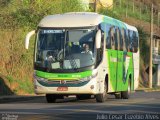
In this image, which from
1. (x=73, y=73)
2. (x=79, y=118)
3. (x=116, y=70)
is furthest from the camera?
(x=116, y=70)

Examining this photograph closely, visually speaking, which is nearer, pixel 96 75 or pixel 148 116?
pixel 148 116

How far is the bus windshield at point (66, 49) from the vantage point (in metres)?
26.5

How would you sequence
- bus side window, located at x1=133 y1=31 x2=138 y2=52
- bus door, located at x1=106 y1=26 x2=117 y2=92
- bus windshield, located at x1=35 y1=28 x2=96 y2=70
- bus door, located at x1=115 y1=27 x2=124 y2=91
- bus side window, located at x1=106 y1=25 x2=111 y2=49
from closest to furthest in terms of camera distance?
bus windshield, located at x1=35 y1=28 x2=96 y2=70 → bus side window, located at x1=106 y1=25 x2=111 y2=49 → bus door, located at x1=106 y1=26 x2=117 y2=92 → bus door, located at x1=115 y1=27 x2=124 y2=91 → bus side window, located at x1=133 y1=31 x2=138 y2=52

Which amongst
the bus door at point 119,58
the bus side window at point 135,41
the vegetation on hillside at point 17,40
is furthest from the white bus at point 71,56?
the vegetation on hillside at point 17,40

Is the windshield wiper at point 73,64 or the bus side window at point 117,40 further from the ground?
the bus side window at point 117,40

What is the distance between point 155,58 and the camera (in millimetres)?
72250

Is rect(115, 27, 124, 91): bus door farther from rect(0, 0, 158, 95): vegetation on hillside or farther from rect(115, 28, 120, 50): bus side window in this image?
rect(0, 0, 158, 95): vegetation on hillside

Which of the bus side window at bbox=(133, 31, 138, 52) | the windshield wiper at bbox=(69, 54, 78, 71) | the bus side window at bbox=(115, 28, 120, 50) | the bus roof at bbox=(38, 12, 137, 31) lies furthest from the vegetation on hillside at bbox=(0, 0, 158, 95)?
the windshield wiper at bbox=(69, 54, 78, 71)

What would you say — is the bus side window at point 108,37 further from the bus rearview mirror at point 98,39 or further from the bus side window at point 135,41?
the bus side window at point 135,41

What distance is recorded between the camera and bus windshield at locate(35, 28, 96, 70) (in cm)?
2647

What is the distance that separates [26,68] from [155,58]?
35.5 m

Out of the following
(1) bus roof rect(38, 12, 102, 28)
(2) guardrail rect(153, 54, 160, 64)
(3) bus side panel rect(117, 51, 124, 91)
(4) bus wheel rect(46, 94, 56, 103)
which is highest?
(1) bus roof rect(38, 12, 102, 28)

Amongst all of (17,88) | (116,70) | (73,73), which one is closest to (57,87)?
(73,73)

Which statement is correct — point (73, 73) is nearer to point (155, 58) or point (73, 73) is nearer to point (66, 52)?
point (66, 52)
